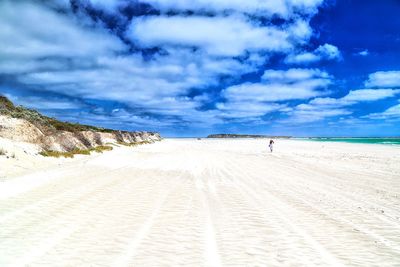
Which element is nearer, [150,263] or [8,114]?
[150,263]

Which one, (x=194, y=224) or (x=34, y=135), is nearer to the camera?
(x=194, y=224)

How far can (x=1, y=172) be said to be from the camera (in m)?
17.0

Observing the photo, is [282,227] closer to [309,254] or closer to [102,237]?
[309,254]

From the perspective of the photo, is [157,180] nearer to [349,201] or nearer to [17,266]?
[349,201]

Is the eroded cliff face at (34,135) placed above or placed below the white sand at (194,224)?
above

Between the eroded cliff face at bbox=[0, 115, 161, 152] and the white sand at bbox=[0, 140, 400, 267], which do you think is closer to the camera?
the white sand at bbox=[0, 140, 400, 267]

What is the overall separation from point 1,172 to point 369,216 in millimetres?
15025

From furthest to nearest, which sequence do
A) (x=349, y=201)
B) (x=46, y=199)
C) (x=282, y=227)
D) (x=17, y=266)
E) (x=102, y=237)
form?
(x=349, y=201) → (x=46, y=199) → (x=282, y=227) → (x=102, y=237) → (x=17, y=266)

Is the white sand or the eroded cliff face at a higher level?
the eroded cliff face

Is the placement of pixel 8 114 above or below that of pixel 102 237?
above

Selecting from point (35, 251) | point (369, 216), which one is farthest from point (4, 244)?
point (369, 216)

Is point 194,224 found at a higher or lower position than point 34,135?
lower

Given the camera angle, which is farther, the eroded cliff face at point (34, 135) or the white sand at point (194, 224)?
the eroded cliff face at point (34, 135)

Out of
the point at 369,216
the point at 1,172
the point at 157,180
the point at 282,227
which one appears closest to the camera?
the point at 282,227
